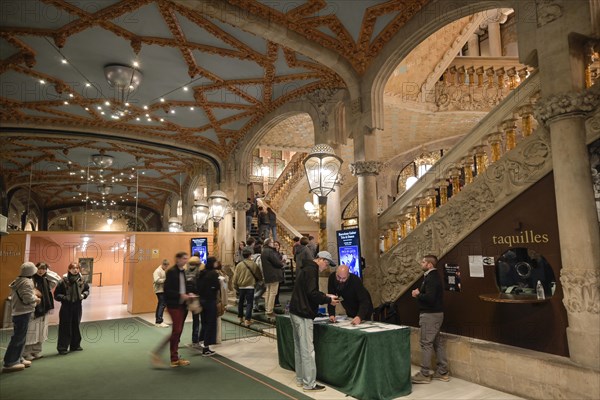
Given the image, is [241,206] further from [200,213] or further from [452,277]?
[452,277]

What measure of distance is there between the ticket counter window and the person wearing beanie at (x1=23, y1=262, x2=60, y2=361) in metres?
6.34

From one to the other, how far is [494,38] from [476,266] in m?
9.51

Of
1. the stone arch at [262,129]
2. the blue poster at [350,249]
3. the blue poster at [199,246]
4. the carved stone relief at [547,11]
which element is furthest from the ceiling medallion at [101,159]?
the carved stone relief at [547,11]

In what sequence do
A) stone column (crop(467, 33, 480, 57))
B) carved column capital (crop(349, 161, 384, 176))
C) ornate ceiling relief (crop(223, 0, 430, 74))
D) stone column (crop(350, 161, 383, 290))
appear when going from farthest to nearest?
stone column (crop(467, 33, 480, 57)) < carved column capital (crop(349, 161, 384, 176)) < stone column (crop(350, 161, 383, 290)) < ornate ceiling relief (crop(223, 0, 430, 74))

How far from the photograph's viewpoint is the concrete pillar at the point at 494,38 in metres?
11.7

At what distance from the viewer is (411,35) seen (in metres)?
6.12

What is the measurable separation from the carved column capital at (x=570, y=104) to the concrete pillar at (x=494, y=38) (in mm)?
8785

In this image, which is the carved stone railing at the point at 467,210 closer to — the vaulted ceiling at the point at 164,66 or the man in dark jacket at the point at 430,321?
the man in dark jacket at the point at 430,321

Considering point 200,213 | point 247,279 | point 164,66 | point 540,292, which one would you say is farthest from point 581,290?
point 200,213

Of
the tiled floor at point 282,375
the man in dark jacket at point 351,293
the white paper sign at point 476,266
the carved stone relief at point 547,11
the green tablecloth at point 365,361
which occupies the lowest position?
the tiled floor at point 282,375

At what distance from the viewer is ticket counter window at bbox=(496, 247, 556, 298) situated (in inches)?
177

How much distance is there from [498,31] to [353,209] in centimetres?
749

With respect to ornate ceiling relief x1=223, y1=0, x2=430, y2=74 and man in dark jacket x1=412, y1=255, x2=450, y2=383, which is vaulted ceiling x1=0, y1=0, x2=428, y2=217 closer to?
ornate ceiling relief x1=223, y1=0, x2=430, y2=74

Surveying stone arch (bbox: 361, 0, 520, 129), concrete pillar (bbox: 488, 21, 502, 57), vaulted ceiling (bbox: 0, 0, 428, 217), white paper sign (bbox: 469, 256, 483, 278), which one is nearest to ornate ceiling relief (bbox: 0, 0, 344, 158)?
vaulted ceiling (bbox: 0, 0, 428, 217)
